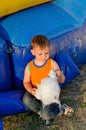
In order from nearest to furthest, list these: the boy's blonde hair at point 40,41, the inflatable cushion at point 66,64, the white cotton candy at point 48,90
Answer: the white cotton candy at point 48,90, the boy's blonde hair at point 40,41, the inflatable cushion at point 66,64

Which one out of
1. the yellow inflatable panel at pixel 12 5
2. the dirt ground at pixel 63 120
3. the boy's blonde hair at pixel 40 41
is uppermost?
the yellow inflatable panel at pixel 12 5

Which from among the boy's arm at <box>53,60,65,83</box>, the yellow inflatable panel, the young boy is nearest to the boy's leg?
the young boy

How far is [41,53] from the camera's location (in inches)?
88.4

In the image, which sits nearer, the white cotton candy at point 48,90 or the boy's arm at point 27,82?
the white cotton candy at point 48,90

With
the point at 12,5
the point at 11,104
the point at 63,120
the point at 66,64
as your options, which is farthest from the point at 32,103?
the point at 12,5

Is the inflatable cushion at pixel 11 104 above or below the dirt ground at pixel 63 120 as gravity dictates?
above

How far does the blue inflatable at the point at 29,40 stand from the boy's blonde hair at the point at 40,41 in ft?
0.37

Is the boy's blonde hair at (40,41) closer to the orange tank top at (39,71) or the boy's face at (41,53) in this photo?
the boy's face at (41,53)

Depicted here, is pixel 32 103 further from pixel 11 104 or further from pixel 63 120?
pixel 63 120

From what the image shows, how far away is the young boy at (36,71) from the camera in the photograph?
2264 millimetres

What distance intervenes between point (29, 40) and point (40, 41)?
0.17 meters

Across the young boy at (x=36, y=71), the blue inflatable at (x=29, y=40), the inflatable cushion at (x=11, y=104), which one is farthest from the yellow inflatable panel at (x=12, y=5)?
the inflatable cushion at (x=11, y=104)

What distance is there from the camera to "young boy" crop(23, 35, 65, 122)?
2264 millimetres

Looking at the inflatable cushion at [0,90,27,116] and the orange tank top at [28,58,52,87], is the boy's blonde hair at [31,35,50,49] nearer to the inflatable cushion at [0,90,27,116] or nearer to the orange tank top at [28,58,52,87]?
the orange tank top at [28,58,52,87]
